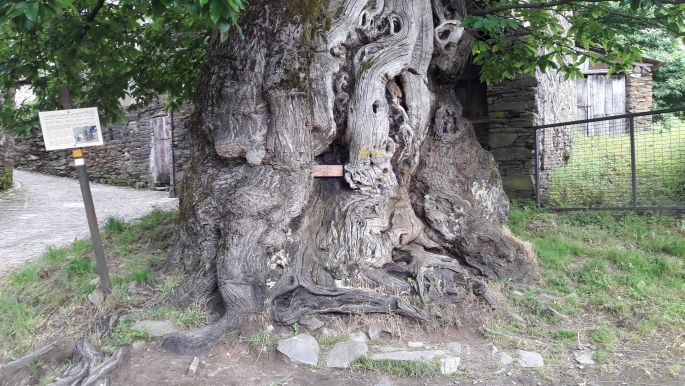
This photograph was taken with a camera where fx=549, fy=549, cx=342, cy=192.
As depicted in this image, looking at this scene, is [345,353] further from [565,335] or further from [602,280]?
[602,280]

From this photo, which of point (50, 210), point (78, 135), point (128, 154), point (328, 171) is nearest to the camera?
point (78, 135)

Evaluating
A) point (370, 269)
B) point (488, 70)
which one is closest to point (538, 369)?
point (370, 269)

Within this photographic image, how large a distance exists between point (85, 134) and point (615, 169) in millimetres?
7101

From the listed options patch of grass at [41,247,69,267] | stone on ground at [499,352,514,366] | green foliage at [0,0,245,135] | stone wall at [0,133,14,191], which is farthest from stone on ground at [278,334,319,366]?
stone wall at [0,133,14,191]

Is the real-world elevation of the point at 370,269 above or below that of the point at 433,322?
above

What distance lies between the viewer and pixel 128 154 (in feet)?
54.3

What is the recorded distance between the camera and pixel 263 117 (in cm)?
505

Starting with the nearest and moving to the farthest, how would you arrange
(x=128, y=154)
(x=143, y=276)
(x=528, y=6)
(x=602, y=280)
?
(x=143, y=276) → (x=602, y=280) → (x=528, y=6) → (x=128, y=154)

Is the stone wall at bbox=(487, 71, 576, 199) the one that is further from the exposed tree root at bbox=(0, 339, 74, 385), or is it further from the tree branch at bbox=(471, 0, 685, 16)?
the exposed tree root at bbox=(0, 339, 74, 385)

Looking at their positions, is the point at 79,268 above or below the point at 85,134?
below

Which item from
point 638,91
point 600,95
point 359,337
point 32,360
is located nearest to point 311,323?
point 359,337

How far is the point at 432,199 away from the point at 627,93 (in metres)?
12.8

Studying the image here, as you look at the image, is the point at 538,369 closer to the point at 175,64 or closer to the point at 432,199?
the point at 432,199

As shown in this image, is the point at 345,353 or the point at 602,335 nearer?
the point at 345,353
